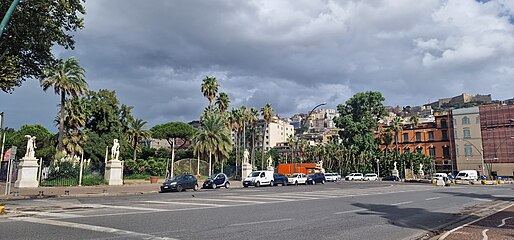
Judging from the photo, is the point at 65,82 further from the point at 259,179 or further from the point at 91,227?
the point at 91,227

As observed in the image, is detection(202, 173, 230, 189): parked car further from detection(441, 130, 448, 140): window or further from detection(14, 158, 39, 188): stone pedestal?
detection(441, 130, 448, 140): window

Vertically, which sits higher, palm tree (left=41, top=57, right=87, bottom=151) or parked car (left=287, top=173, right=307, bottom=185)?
palm tree (left=41, top=57, right=87, bottom=151)

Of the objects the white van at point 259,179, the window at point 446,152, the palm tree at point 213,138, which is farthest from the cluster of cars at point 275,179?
the window at point 446,152

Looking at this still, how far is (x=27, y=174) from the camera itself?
2925 centimetres

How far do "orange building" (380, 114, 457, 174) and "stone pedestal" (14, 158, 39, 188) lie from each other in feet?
252

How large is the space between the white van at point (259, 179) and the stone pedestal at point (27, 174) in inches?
679

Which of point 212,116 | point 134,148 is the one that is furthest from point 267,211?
point 134,148

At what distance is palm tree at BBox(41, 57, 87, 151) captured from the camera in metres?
39.9

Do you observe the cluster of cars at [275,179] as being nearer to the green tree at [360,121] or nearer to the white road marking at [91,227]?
the white road marking at [91,227]

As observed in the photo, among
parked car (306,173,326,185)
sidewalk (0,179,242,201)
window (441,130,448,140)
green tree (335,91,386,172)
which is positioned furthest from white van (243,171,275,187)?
window (441,130,448,140)

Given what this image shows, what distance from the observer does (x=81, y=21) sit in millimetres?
19047

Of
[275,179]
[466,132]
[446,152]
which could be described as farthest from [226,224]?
[446,152]

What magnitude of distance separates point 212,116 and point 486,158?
61637mm

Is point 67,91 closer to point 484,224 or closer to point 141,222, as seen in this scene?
point 141,222
